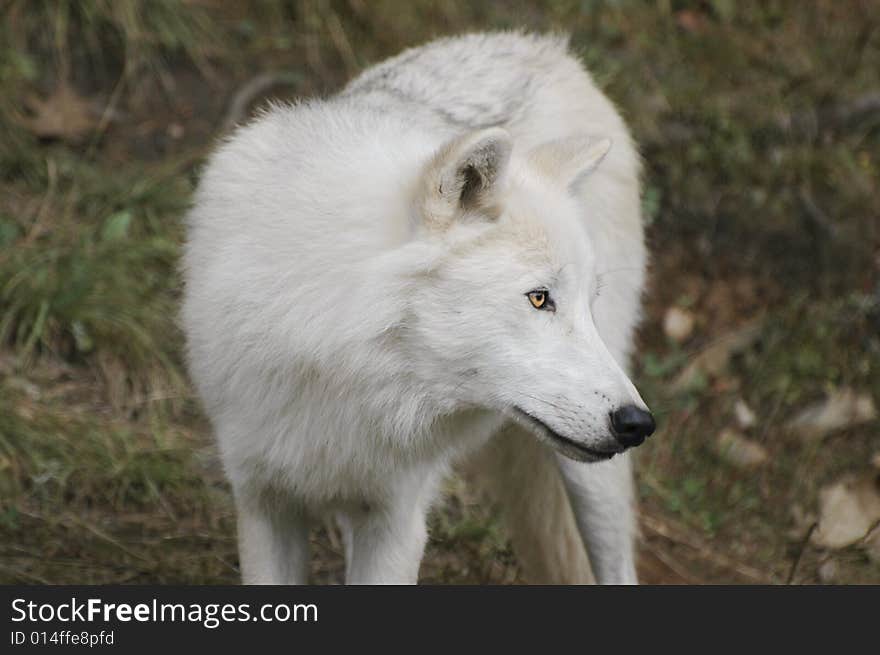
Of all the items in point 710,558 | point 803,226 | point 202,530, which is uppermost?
point 803,226

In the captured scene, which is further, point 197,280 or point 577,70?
point 577,70

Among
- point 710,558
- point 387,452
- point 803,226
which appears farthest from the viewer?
point 803,226

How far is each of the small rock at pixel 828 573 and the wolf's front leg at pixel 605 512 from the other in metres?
1.36

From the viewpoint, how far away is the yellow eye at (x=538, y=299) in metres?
3.21

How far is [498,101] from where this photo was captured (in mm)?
4477

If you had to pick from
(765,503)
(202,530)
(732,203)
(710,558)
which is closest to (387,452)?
(202,530)

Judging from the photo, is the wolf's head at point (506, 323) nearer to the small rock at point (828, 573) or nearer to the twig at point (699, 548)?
the small rock at point (828, 573)

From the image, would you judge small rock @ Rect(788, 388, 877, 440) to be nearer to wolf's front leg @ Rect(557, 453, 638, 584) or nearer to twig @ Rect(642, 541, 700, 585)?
twig @ Rect(642, 541, 700, 585)

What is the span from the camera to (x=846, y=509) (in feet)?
20.3

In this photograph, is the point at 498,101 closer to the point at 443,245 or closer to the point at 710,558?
the point at 443,245

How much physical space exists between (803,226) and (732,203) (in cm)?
43

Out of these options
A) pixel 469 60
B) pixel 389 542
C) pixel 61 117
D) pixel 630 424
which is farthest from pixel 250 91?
pixel 630 424

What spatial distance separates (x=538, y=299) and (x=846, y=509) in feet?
11.9

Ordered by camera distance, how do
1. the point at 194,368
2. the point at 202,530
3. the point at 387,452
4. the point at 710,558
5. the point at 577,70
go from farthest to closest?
the point at 710,558 < the point at 202,530 < the point at 577,70 < the point at 194,368 < the point at 387,452
